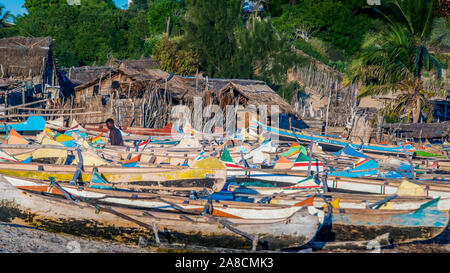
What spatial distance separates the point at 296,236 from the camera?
6.22 metres

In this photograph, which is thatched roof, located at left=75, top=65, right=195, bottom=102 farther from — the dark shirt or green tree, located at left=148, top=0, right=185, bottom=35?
green tree, located at left=148, top=0, right=185, bottom=35

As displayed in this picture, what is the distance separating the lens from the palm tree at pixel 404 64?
47.8 ft

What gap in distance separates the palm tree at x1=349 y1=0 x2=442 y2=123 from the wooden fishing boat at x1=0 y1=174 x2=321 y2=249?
377 inches

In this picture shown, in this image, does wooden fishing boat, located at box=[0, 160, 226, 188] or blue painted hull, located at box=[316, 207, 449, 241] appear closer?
blue painted hull, located at box=[316, 207, 449, 241]

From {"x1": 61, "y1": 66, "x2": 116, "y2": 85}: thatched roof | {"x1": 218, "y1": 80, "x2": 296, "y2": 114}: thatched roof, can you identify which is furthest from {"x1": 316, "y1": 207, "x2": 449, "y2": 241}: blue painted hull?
{"x1": 61, "y1": 66, "x2": 116, "y2": 85}: thatched roof

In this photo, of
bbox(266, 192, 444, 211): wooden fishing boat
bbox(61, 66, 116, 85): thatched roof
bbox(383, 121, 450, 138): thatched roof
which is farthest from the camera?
bbox(61, 66, 116, 85): thatched roof

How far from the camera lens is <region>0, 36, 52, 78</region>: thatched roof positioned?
16.9 meters

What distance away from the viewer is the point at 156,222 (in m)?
6.46

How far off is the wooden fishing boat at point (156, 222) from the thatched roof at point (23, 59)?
422 inches

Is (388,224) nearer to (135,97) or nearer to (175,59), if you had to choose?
(135,97)
